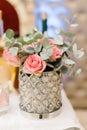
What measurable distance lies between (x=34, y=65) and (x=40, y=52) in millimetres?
46

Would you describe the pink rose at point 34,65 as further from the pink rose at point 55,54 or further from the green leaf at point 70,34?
the green leaf at point 70,34

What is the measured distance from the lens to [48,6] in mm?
2113

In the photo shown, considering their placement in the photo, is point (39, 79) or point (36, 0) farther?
point (36, 0)

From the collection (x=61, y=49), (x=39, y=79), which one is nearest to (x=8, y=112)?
(x=39, y=79)

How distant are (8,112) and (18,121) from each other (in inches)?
2.9

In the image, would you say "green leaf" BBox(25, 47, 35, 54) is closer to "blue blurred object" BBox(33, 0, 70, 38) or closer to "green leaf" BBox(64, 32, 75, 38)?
"green leaf" BBox(64, 32, 75, 38)

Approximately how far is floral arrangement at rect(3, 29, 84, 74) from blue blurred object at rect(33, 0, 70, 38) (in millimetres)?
1085

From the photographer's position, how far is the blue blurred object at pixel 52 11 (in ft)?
6.90

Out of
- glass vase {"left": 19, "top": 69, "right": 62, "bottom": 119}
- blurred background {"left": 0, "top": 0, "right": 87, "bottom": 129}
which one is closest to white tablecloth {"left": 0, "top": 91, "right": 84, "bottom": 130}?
glass vase {"left": 19, "top": 69, "right": 62, "bottom": 119}

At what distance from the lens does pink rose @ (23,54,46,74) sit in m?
0.96

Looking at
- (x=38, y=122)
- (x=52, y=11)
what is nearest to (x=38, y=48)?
(x=38, y=122)

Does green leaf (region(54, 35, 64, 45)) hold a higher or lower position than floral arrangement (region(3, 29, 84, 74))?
higher

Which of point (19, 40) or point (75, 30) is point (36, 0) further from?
point (19, 40)

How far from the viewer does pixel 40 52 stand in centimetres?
97
